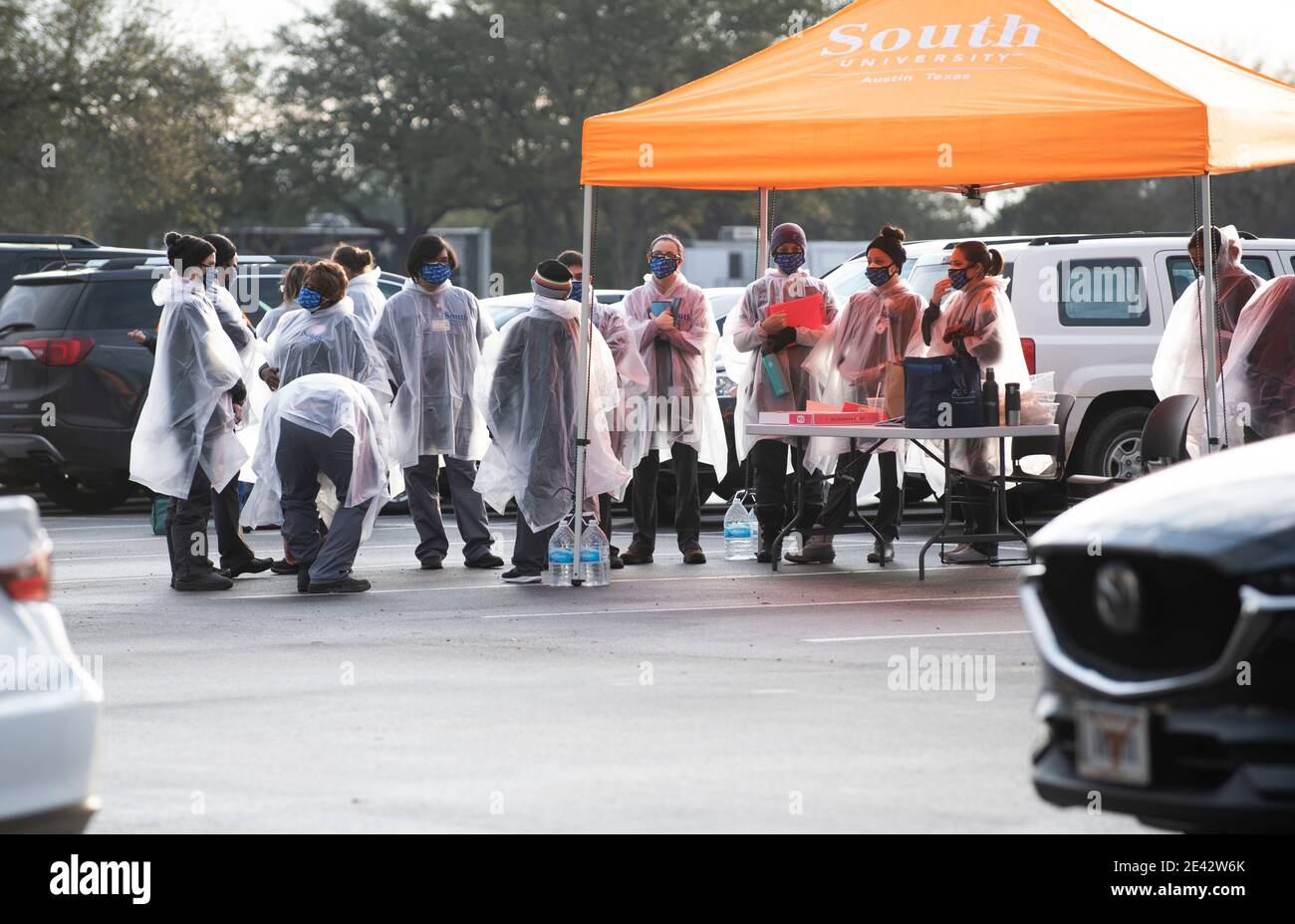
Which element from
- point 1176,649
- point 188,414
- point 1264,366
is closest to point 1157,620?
point 1176,649

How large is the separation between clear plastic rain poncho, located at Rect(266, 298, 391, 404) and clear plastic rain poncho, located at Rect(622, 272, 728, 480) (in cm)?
159

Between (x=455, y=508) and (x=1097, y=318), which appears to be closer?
(x=455, y=508)

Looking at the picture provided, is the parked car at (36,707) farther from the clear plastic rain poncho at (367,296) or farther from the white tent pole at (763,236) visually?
the white tent pole at (763,236)

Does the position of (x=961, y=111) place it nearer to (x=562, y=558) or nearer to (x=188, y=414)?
(x=562, y=558)

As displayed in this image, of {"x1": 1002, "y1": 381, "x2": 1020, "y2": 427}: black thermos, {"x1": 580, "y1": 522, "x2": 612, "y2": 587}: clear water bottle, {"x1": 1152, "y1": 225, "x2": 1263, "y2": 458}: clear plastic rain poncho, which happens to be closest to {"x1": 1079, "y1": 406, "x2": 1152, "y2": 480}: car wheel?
{"x1": 1152, "y1": 225, "x2": 1263, "y2": 458}: clear plastic rain poncho

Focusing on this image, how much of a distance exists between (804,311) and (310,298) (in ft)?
9.93

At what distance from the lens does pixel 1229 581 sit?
4680 millimetres

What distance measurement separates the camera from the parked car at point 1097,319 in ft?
48.2

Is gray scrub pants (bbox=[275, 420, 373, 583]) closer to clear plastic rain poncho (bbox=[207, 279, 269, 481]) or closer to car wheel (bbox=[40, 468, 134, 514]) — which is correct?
clear plastic rain poncho (bbox=[207, 279, 269, 481])

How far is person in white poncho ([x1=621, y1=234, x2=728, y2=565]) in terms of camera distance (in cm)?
1334

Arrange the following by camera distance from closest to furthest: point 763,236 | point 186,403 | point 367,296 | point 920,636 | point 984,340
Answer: point 920,636
point 186,403
point 984,340
point 367,296
point 763,236

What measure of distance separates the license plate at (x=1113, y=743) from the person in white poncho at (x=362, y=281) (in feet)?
31.1

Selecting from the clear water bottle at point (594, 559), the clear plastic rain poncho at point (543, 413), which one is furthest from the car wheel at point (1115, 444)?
the clear water bottle at point (594, 559)

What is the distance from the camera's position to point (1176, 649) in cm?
484
